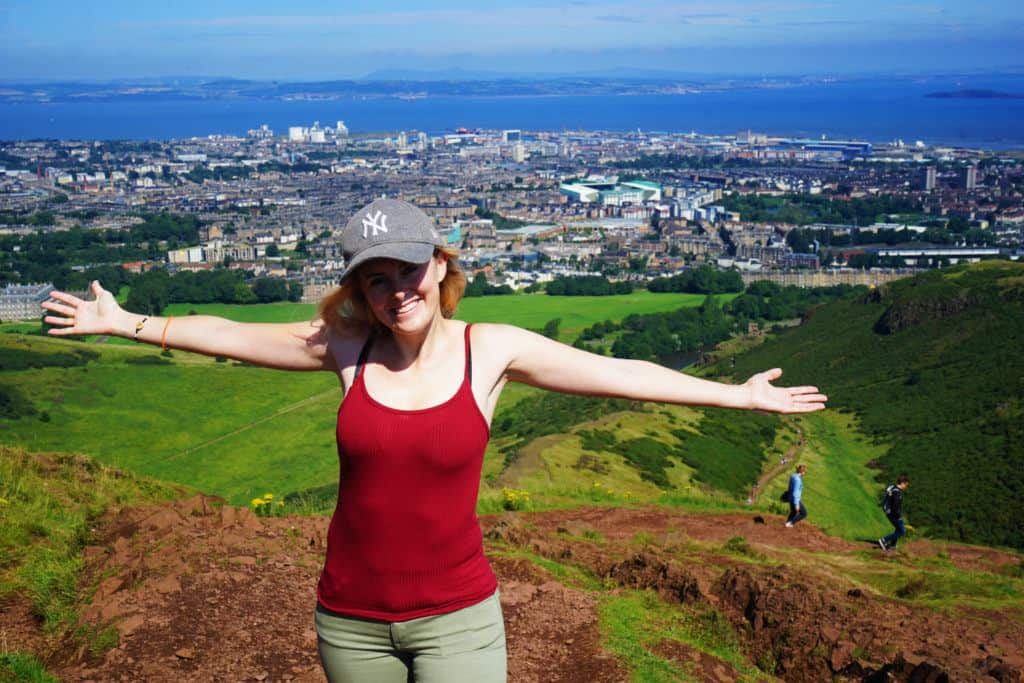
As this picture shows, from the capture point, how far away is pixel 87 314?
123 inches

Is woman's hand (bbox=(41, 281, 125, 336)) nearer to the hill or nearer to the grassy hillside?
the hill

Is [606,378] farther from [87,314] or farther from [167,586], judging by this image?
[167,586]

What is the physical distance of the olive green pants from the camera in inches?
105

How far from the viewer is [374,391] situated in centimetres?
273

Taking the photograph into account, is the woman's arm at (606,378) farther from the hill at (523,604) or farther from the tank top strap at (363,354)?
the hill at (523,604)

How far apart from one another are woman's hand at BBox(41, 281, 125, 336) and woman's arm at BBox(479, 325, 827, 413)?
3.42ft

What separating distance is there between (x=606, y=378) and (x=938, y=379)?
2593cm

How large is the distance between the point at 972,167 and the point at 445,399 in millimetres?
104365

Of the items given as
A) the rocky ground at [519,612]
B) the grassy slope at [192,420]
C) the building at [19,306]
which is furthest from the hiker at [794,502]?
the building at [19,306]

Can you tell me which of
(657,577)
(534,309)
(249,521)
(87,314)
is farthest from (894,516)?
(534,309)

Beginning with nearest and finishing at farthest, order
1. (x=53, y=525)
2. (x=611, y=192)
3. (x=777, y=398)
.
Answer: (x=777, y=398)
(x=53, y=525)
(x=611, y=192)

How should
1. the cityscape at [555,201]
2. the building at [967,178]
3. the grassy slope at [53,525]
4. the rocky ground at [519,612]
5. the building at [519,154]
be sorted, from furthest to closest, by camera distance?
the building at [519,154]
the building at [967,178]
the cityscape at [555,201]
the grassy slope at [53,525]
the rocky ground at [519,612]

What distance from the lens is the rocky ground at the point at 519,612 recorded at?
4746 millimetres

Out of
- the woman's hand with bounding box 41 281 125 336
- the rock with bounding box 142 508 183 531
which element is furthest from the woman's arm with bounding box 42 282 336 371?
the rock with bounding box 142 508 183 531
